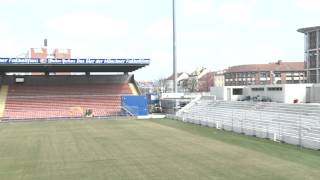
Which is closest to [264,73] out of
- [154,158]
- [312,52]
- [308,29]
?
[308,29]

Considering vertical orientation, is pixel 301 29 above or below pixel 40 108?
above

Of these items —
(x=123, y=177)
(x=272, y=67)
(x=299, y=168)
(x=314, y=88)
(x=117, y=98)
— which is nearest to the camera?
(x=123, y=177)

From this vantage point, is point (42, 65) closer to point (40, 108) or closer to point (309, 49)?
point (40, 108)

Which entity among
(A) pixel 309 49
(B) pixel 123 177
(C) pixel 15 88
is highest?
(A) pixel 309 49

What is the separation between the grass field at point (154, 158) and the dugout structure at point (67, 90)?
776 inches

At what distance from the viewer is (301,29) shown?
10500 centimetres

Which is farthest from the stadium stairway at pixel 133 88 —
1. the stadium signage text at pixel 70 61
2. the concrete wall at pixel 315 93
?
the concrete wall at pixel 315 93

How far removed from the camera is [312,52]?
329 ft

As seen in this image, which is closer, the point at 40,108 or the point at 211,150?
the point at 211,150

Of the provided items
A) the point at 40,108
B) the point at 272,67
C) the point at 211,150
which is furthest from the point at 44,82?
the point at 272,67

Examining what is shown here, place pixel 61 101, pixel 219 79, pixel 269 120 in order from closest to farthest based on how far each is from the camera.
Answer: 1. pixel 269 120
2. pixel 61 101
3. pixel 219 79

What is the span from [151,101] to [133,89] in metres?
2.52

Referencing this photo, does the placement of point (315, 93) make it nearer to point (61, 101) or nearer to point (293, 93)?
point (293, 93)

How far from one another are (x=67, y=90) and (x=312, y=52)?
63.7 metres
